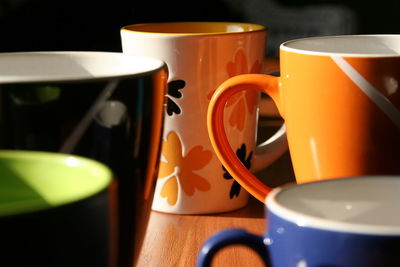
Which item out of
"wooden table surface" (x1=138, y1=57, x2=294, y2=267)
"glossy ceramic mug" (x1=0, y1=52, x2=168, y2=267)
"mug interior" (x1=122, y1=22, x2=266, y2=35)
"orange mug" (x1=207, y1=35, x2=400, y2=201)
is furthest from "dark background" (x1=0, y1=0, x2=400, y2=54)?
"glossy ceramic mug" (x1=0, y1=52, x2=168, y2=267)

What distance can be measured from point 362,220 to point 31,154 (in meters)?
0.17

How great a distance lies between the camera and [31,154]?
1.01ft

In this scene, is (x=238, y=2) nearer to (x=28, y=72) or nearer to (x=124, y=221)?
(x=28, y=72)

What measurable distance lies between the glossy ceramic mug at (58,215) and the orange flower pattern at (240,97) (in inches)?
12.2

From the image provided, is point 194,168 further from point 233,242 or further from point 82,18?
point 82,18

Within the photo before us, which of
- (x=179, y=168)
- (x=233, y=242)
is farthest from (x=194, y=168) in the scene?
(x=233, y=242)

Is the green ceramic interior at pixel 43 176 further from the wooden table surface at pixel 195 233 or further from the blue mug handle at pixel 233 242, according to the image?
the wooden table surface at pixel 195 233

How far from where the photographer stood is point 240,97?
2.00ft

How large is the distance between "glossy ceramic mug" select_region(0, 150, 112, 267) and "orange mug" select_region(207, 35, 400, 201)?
235 mm

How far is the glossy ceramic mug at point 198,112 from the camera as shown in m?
0.59

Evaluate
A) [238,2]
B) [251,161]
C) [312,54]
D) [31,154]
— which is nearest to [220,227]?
[251,161]

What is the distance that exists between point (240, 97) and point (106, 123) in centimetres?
26

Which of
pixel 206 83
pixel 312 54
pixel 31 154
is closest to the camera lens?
pixel 31 154

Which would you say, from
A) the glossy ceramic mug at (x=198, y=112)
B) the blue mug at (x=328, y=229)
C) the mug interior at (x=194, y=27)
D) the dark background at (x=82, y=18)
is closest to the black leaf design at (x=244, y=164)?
the glossy ceramic mug at (x=198, y=112)
